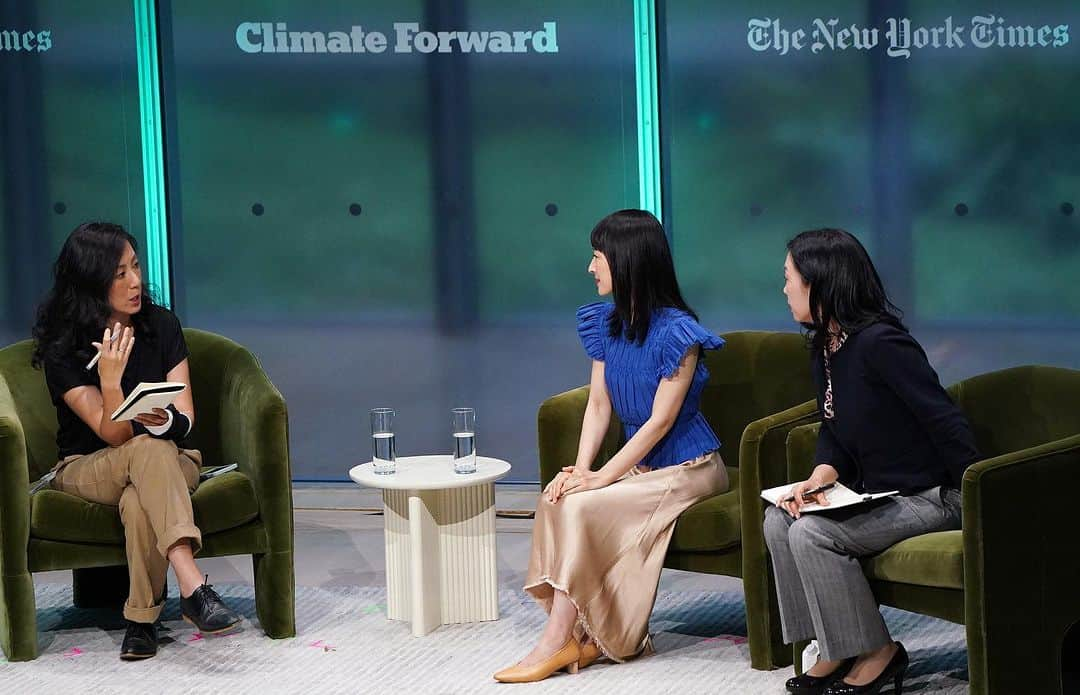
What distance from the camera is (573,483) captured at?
152 inches

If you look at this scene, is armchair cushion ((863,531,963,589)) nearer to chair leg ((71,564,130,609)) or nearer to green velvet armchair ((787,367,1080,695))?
green velvet armchair ((787,367,1080,695))

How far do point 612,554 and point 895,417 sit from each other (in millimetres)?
851

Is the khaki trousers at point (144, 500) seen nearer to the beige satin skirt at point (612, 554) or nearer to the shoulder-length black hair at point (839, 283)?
the beige satin skirt at point (612, 554)

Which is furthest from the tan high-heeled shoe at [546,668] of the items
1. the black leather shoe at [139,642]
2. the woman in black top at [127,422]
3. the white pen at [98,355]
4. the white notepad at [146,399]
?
the white pen at [98,355]

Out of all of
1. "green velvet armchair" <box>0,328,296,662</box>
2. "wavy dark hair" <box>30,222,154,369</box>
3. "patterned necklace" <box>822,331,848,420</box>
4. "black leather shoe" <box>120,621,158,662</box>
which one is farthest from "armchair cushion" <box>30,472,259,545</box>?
"patterned necklace" <box>822,331,848,420</box>

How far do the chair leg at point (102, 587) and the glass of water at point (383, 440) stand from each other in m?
0.95

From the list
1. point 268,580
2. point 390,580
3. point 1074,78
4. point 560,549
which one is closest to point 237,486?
point 268,580

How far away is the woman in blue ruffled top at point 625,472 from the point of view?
147 inches

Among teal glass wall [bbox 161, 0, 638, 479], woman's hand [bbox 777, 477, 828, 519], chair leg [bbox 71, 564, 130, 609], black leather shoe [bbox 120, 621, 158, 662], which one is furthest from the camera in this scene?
teal glass wall [bbox 161, 0, 638, 479]

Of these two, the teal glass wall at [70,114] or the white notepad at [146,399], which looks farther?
the teal glass wall at [70,114]

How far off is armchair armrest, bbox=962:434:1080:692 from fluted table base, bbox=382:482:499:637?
154 cm

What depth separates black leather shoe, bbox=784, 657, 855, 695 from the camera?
11.2ft

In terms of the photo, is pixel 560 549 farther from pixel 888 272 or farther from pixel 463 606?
pixel 888 272

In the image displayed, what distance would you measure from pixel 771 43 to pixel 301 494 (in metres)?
2.69
